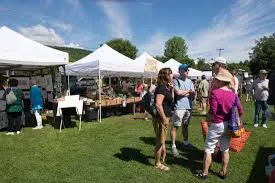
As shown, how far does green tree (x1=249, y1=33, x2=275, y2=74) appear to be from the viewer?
62.8 meters

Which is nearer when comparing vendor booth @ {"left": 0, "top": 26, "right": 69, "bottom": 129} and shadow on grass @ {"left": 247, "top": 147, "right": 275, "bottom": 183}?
shadow on grass @ {"left": 247, "top": 147, "right": 275, "bottom": 183}

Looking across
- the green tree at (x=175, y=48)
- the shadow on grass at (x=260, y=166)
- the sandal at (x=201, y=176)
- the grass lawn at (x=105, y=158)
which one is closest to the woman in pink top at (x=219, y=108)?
the sandal at (x=201, y=176)

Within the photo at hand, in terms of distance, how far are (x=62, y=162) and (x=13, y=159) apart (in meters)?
1.17

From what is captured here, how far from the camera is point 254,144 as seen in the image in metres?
8.52

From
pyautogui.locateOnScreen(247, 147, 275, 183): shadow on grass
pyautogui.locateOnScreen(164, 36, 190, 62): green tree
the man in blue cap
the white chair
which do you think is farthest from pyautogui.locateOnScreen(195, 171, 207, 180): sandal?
pyautogui.locateOnScreen(164, 36, 190, 62): green tree

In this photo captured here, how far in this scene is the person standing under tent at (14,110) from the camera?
10266 millimetres

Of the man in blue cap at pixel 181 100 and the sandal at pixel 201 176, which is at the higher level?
the man in blue cap at pixel 181 100

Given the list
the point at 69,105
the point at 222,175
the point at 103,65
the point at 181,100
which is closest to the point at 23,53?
the point at 69,105

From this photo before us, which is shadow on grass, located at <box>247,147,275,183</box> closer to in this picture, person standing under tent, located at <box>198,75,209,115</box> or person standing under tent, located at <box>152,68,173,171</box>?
person standing under tent, located at <box>152,68,173,171</box>

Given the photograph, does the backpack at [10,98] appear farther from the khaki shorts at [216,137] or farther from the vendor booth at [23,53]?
the khaki shorts at [216,137]

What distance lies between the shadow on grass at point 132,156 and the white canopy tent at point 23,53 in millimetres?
5333

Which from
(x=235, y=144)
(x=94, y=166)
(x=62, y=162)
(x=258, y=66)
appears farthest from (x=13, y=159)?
(x=258, y=66)

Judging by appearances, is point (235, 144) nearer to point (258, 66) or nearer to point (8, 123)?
point (8, 123)

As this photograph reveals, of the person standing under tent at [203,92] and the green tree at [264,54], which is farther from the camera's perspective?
the green tree at [264,54]
